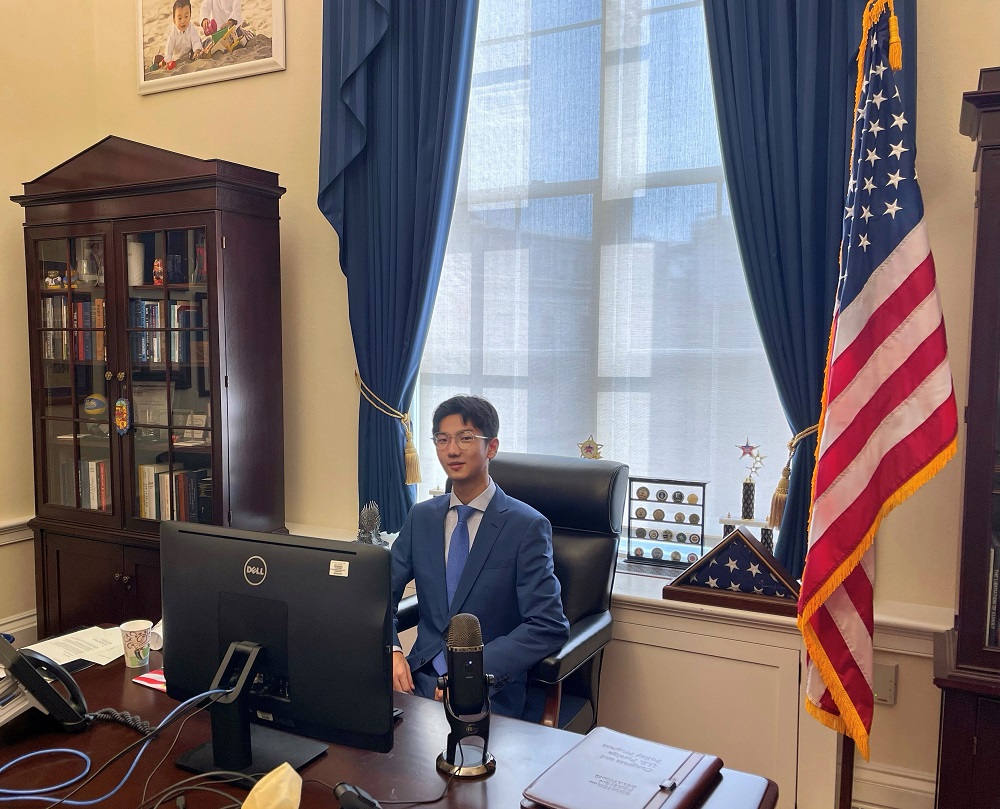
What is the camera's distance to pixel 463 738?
138 centimetres

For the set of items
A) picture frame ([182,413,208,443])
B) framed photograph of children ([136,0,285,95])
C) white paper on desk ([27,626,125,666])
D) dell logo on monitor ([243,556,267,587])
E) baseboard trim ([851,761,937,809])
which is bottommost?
baseboard trim ([851,761,937,809])

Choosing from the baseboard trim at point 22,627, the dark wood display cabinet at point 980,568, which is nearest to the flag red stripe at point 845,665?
the dark wood display cabinet at point 980,568

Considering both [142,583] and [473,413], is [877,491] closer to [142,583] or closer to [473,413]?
[473,413]

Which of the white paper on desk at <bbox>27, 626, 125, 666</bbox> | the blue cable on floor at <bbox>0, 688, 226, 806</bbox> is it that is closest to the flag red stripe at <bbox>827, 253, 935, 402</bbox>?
the blue cable on floor at <bbox>0, 688, 226, 806</bbox>

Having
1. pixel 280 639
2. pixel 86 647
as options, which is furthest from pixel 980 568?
pixel 86 647

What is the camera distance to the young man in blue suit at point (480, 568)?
2014 millimetres

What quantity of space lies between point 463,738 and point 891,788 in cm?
163

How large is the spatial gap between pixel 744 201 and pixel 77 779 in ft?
7.20

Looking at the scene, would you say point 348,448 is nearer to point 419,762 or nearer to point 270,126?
point 270,126

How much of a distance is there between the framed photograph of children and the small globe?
1.40 m

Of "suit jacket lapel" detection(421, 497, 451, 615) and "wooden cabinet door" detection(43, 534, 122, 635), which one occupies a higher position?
"suit jacket lapel" detection(421, 497, 451, 615)

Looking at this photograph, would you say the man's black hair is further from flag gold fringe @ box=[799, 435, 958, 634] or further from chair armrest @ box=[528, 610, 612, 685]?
flag gold fringe @ box=[799, 435, 958, 634]

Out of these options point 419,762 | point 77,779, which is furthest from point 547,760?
point 77,779

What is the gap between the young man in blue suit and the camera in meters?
2.01
